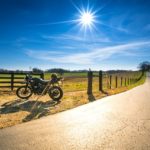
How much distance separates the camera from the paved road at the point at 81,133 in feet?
16.2

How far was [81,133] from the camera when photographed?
5871mm

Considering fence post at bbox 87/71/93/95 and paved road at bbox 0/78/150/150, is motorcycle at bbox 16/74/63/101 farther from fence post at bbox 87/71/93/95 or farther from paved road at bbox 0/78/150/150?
paved road at bbox 0/78/150/150

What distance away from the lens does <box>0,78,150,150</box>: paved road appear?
16.2 ft

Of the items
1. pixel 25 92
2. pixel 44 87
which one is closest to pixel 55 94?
pixel 44 87

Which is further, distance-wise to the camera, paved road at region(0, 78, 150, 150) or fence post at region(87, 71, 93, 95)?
fence post at region(87, 71, 93, 95)

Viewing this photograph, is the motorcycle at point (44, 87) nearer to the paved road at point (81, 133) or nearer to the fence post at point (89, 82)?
the fence post at point (89, 82)

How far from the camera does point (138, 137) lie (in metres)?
5.50

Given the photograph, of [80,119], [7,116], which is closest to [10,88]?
[7,116]

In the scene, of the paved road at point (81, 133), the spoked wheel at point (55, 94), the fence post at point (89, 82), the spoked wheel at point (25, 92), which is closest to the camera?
the paved road at point (81, 133)

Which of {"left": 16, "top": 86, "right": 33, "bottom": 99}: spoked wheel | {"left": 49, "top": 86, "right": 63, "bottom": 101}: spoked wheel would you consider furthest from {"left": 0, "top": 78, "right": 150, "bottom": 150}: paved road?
{"left": 16, "top": 86, "right": 33, "bottom": 99}: spoked wheel

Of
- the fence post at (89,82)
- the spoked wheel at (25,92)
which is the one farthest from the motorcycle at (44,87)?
the fence post at (89,82)

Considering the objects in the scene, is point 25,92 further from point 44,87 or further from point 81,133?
point 81,133

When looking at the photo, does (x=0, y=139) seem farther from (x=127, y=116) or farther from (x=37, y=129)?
(x=127, y=116)

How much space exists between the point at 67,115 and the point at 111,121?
5.26ft
